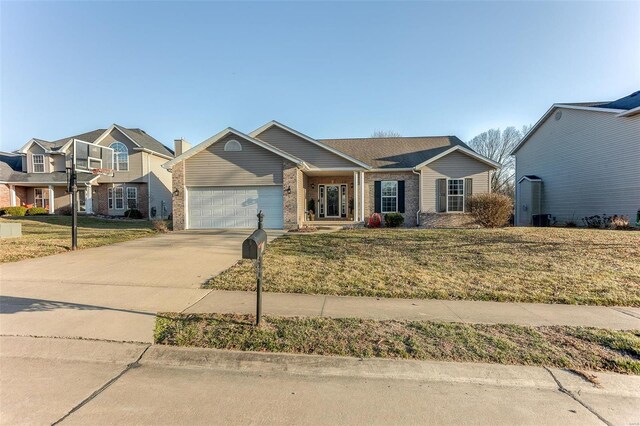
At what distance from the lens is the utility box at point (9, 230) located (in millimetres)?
11648

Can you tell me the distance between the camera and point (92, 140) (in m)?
27.5

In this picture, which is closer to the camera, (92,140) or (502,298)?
(502,298)

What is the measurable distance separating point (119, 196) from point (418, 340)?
2899cm

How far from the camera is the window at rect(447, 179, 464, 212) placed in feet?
61.7

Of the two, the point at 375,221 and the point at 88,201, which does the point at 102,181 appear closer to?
the point at 88,201

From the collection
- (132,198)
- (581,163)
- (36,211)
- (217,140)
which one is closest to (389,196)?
(217,140)

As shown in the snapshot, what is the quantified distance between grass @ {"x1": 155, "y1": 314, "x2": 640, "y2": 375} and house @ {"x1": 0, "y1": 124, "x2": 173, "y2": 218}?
1000 inches

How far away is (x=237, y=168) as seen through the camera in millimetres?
16391

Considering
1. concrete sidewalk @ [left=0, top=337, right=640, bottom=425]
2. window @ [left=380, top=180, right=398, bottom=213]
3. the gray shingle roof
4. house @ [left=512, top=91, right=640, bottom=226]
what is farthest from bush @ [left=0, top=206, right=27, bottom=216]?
house @ [left=512, top=91, right=640, bottom=226]

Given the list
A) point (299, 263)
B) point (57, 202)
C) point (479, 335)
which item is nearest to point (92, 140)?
point (57, 202)

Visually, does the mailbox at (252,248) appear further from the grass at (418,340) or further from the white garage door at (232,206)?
the white garage door at (232,206)

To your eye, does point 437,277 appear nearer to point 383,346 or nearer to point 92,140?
point 383,346

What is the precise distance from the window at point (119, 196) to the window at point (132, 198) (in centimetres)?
55

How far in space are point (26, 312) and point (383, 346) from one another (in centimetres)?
534
